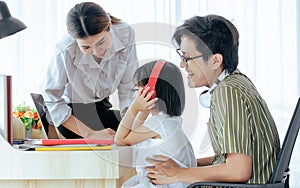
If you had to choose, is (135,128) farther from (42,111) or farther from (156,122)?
(42,111)

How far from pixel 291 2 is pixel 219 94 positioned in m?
2.40

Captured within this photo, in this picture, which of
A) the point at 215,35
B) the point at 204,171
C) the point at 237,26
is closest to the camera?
the point at 204,171

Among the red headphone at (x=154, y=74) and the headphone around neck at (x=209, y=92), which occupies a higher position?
the red headphone at (x=154, y=74)

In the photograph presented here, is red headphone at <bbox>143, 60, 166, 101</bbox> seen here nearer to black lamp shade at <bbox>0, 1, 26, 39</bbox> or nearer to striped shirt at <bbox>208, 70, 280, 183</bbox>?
striped shirt at <bbox>208, 70, 280, 183</bbox>

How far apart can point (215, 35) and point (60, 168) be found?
0.50 metres

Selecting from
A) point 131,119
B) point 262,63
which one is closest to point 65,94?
point 131,119

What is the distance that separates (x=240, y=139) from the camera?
124cm

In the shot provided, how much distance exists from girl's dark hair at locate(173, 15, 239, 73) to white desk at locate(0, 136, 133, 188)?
348 millimetres

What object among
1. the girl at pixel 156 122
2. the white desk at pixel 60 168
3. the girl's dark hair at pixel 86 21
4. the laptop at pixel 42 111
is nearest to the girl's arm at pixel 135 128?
the girl at pixel 156 122

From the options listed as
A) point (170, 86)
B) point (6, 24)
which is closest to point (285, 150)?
point (170, 86)

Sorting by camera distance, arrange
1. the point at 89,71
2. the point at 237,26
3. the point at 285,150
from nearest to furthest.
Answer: the point at 285,150
the point at 89,71
the point at 237,26

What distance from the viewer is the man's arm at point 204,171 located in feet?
4.03

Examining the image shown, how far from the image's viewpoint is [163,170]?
4.34 ft

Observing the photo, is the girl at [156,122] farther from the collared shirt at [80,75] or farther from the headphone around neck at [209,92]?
the collared shirt at [80,75]
